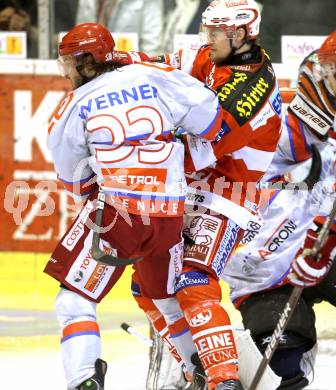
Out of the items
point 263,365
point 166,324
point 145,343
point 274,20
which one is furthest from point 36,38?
point 263,365

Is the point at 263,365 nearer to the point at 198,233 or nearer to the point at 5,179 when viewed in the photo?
the point at 198,233

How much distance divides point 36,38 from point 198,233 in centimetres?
303

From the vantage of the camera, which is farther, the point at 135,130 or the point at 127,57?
the point at 127,57

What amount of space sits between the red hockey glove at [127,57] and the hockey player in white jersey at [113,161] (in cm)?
3

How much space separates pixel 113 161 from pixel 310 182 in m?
1.20

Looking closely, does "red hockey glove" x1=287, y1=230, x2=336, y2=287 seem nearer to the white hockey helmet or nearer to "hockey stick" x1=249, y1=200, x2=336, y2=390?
"hockey stick" x1=249, y1=200, x2=336, y2=390

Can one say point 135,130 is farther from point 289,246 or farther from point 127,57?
point 289,246

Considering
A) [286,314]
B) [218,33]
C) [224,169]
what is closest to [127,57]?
[218,33]

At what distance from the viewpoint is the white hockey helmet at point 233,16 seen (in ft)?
14.3

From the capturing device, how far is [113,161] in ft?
13.1

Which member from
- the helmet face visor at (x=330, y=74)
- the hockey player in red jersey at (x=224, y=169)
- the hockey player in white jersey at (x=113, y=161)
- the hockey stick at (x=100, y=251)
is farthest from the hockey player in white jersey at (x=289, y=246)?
the hockey stick at (x=100, y=251)

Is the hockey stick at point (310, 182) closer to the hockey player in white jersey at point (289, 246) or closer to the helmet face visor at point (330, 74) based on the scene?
the hockey player in white jersey at point (289, 246)

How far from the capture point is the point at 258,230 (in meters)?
4.71

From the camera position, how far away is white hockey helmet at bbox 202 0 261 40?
14.3 feet
